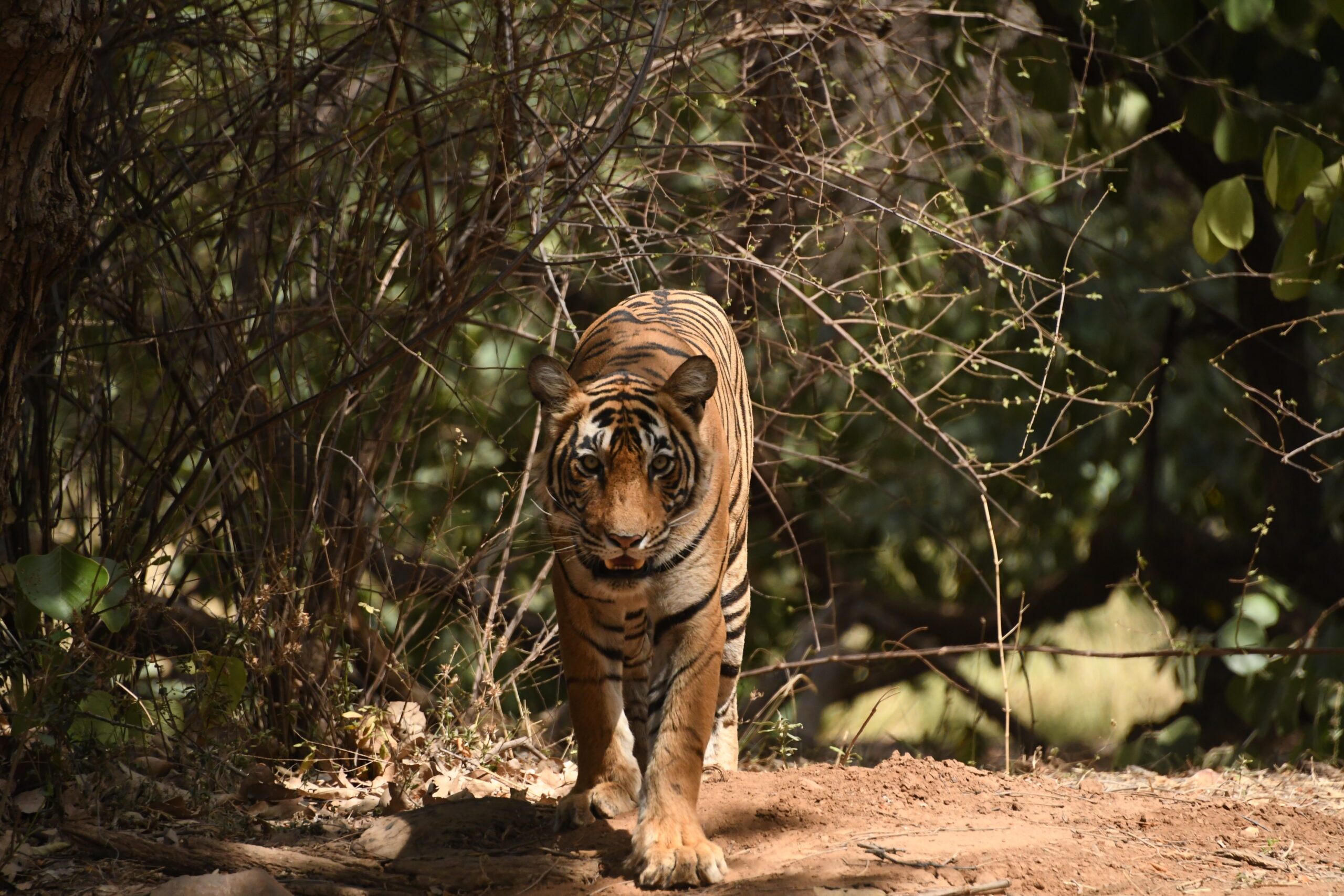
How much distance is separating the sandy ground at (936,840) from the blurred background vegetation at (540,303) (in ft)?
2.07

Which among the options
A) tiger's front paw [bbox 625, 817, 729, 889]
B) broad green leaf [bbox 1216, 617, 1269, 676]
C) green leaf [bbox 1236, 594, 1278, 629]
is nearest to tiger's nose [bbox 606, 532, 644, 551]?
tiger's front paw [bbox 625, 817, 729, 889]

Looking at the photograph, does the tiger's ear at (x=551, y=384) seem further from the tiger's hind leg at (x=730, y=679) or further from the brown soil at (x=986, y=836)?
the tiger's hind leg at (x=730, y=679)

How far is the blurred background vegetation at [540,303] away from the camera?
160 inches

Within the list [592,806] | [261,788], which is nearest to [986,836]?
[592,806]

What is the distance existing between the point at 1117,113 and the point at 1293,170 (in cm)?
170

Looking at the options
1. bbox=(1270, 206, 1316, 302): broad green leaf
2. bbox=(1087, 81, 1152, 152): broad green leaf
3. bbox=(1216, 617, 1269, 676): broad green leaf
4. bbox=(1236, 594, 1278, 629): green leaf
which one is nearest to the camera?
bbox=(1270, 206, 1316, 302): broad green leaf

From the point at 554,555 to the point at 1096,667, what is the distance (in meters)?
7.88

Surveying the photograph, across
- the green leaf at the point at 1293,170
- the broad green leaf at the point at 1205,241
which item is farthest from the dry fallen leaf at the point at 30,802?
the green leaf at the point at 1293,170

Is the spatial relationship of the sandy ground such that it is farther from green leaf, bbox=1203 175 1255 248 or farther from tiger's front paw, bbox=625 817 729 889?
green leaf, bbox=1203 175 1255 248

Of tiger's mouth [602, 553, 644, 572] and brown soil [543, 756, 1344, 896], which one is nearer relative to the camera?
brown soil [543, 756, 1344, 896]

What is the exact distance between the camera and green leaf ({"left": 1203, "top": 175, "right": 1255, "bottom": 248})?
4918 millimetres

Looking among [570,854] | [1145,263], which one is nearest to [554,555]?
[570,854]

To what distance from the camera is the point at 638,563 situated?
3.47 meters

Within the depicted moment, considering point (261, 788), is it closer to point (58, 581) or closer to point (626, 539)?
point (58, 581)
